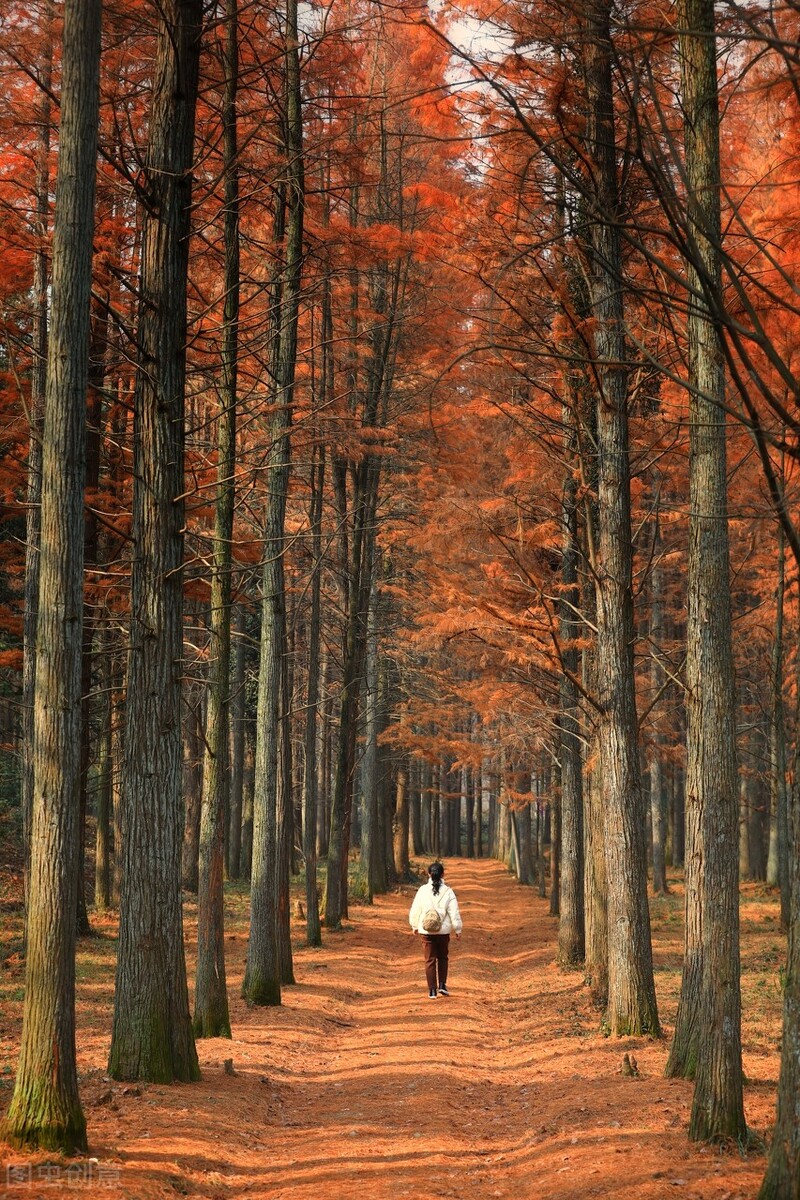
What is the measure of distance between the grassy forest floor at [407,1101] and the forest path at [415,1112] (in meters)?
0.02

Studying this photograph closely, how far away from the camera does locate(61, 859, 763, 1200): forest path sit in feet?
21.6

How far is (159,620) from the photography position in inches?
355

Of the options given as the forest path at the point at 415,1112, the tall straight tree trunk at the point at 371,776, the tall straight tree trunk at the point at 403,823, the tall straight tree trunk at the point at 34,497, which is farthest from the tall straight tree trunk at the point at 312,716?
the tall straight tree trunk at the point at 403,823

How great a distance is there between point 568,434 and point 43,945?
9.83 metres

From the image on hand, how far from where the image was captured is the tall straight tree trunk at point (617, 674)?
36.7 feet

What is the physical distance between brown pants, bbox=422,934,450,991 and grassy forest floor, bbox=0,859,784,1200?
1.12 ft

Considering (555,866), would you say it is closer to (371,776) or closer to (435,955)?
(371,776)

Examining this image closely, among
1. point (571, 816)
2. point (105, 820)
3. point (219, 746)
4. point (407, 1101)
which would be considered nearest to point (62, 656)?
point (219, 746)

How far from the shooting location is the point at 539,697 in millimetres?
19609

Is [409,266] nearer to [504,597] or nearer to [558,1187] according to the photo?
[504,597]

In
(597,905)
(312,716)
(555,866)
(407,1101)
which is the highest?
(312,716)

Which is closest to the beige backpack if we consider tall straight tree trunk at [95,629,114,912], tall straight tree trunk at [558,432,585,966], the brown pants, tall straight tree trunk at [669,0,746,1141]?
the brown pants

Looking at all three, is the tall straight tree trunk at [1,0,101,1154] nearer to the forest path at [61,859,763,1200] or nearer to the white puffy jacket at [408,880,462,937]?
the forest path at [61,859,763,1200]

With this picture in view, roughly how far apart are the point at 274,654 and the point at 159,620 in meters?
5.15
